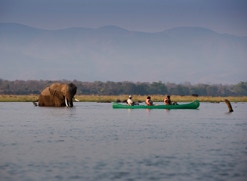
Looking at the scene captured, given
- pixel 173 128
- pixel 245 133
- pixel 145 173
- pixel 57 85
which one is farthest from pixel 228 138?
pixel 57 85

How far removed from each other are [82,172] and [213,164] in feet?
15.4

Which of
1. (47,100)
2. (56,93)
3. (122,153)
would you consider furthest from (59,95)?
(122,153)

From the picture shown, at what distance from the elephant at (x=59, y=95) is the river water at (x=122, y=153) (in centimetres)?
2952

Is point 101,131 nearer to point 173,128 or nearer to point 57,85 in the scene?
point 173,128

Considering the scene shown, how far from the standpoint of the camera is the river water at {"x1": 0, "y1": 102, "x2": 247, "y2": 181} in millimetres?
20281

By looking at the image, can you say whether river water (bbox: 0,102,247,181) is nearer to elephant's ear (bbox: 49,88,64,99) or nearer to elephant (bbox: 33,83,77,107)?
elephant (bbox: 33,83,77,107)

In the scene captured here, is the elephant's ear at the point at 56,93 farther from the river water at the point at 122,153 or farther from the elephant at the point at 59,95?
the river water at the point at 122,153

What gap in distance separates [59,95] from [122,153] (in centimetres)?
4461

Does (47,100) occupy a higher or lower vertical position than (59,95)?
lower

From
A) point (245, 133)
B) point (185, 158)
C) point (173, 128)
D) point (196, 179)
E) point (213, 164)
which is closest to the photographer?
point (196, 179)

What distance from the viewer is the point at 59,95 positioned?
69250 millimetres

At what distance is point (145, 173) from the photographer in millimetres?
20438

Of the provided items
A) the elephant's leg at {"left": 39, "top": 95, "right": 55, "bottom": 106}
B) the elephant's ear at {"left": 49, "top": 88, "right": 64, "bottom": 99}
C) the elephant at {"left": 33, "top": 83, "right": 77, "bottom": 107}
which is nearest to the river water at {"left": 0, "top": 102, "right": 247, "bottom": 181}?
the elephant at {"left": 33, "top": 83, "right": 77, "bottom": 107}

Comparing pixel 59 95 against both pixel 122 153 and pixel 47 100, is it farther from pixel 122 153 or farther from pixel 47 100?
pixel 122 153
